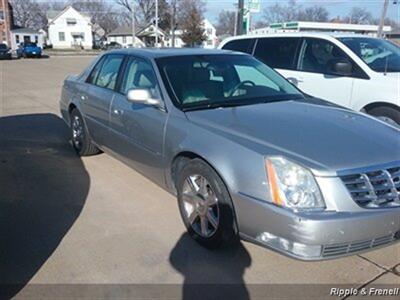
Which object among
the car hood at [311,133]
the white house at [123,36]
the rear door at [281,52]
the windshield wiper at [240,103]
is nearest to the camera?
the car hood at [311,133]

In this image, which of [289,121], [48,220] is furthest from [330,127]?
[48,220]

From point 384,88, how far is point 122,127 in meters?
3.62

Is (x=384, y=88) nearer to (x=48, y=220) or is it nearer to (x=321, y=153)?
(x=321, y=153)

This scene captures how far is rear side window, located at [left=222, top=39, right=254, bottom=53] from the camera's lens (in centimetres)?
750

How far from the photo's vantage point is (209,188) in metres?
3.20

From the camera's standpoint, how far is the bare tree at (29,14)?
92.2m

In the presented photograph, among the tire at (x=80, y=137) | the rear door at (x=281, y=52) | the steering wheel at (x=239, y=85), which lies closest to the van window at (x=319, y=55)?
the rear door at (x=281, y=52)

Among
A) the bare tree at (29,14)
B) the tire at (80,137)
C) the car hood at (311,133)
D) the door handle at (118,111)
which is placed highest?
the bare tree at (29,14)

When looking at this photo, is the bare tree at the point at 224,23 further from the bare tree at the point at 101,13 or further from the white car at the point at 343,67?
the white car at the point at 343,67

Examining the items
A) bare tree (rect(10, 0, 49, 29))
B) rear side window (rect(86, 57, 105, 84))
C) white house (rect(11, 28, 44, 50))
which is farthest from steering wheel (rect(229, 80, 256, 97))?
bare tree (rect(10, 0, 49, 29))

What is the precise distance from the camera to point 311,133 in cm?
306

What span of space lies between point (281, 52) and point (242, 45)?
0.96 m

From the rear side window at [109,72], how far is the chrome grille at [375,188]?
3.07 meters

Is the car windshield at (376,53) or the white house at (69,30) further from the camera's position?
the white house at (69,30)
